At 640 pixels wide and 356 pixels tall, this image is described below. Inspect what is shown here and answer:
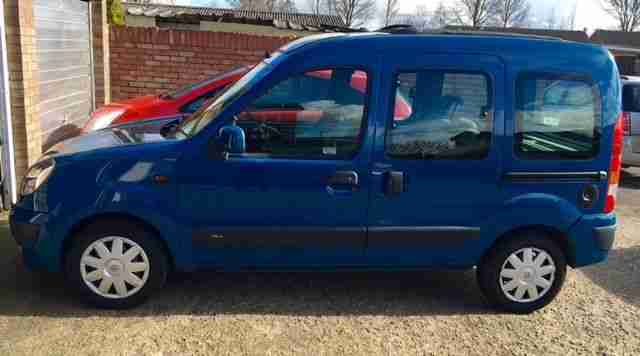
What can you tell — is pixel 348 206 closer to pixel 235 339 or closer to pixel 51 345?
pixel 235 339

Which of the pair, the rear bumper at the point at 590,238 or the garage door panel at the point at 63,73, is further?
the garage door panel at the point at 63,73

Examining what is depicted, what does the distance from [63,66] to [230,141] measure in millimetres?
4918

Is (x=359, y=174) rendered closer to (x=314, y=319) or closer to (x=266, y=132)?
(x=266, y=132)

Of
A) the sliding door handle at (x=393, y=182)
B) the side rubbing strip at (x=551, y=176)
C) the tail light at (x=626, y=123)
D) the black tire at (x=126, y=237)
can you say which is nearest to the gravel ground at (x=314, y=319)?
the black tire at (x=126, y=237)

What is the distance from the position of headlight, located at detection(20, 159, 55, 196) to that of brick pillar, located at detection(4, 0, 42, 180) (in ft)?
7.46

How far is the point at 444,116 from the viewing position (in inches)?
160

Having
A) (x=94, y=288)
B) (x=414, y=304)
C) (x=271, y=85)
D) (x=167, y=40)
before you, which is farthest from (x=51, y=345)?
(x=167, y=40)

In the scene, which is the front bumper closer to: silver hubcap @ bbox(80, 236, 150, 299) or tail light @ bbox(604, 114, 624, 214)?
silver hubcap @ bbox(80, 236, 150, 299)

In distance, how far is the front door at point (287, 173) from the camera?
3906 mm

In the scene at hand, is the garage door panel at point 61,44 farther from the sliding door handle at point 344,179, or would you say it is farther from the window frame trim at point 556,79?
the window frame trim at point 556,79

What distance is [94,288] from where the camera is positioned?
396 cm

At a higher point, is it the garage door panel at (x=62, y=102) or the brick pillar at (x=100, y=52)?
the brick pillar at (x=100, y=52)

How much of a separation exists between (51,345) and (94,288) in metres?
0.50

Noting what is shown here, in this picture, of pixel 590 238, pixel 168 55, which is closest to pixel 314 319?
pixel 590 238
